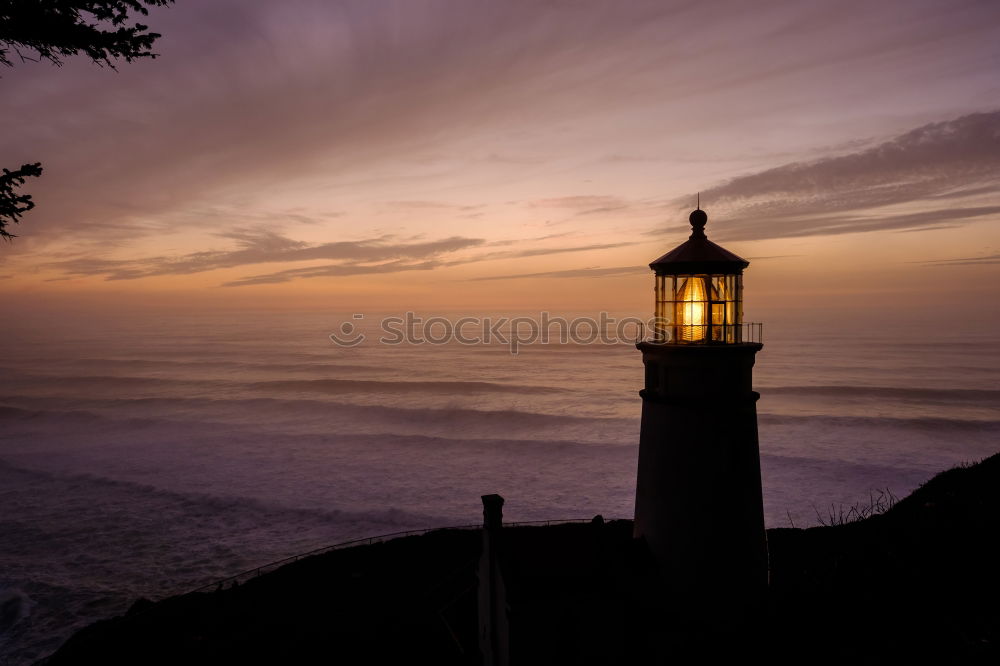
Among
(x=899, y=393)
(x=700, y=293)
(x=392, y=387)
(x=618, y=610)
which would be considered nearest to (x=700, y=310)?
(x=700, y=293)

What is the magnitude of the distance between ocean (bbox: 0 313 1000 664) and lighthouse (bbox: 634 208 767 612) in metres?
14.7

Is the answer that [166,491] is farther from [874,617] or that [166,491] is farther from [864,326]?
[864,326]

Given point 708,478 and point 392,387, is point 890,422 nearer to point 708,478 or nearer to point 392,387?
point 708,478

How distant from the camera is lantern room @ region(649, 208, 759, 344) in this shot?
8312 millimetres

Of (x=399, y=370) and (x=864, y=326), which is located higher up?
(x=864, y=326)

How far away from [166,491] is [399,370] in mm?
41050

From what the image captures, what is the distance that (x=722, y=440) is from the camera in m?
7.89

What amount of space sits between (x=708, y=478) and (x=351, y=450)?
93.1ft

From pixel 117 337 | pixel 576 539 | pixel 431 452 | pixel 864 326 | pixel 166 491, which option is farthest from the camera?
pixel 117 337

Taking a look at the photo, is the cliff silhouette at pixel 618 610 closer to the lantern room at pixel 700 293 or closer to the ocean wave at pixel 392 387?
the lantern room at pixel 700 293

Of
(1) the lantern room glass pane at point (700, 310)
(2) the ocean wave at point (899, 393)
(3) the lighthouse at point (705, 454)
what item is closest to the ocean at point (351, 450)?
(2) the ocean wave at point (899, 393)

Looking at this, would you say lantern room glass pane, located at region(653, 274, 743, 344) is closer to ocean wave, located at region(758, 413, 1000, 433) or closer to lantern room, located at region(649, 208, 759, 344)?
lantern room, located at region(649, 208, 759, 344)

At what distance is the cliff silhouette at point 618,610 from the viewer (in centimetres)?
764

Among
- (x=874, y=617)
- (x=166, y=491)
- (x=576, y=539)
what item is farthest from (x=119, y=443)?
(x=874, y=617)
